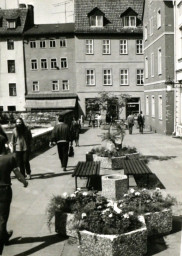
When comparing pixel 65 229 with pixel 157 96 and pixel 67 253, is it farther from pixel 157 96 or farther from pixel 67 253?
pixel 157 96

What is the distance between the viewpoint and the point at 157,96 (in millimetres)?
28750

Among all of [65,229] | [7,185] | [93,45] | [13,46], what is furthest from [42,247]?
[13,46]

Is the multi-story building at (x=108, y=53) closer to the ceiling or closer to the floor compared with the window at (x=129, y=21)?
closer to the floor

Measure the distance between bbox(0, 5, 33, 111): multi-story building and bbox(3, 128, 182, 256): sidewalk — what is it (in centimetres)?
3029

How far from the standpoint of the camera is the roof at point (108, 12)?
139 feet

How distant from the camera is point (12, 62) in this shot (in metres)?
45.1

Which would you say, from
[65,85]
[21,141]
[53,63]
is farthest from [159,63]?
[53,63]

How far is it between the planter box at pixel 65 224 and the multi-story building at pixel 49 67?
37320mm

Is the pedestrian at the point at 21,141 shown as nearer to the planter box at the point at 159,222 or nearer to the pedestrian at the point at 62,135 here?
the pedestrian at the point at 62,135

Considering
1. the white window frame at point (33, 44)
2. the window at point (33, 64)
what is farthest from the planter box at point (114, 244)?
the white window frame at point (33, 44)

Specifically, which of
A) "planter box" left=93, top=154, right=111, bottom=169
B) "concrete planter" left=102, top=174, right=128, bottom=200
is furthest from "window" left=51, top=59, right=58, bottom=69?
"concrete planter" left=102, top=174, right=128, bottom=200

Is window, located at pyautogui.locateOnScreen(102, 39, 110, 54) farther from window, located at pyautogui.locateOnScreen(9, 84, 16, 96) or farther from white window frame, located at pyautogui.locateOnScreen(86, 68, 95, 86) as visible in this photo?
window, located at pyautogui.locateOnScreen(9, 84, 16, 96)

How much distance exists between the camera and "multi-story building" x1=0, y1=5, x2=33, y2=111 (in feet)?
146

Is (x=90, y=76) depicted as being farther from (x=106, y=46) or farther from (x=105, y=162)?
(x=105, y=162)
